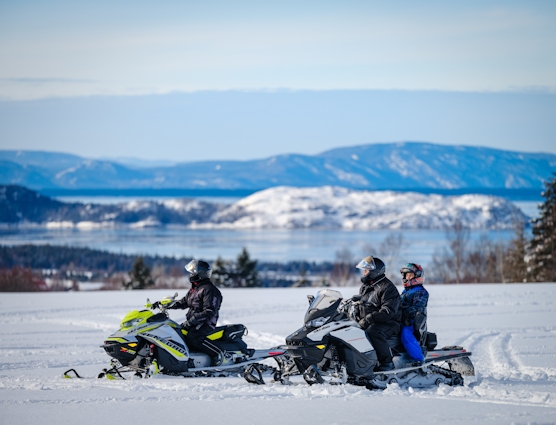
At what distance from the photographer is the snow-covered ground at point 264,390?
6516 mm

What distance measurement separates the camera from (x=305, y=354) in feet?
25.8

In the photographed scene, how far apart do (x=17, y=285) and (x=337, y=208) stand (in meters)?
135

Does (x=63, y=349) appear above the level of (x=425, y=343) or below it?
below

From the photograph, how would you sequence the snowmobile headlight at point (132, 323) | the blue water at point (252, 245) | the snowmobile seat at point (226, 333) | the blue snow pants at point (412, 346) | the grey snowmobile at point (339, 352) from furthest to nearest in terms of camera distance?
1. the blue water at point (252, 245)
2. the snowmobile seat at point (226, 333)
3. the snowmobile headlight at point (132, 323)
4. the blue snow pants at point (412, 346)
5. the grey snowmobile at point (339, 352)

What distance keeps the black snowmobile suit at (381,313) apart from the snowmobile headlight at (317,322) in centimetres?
47

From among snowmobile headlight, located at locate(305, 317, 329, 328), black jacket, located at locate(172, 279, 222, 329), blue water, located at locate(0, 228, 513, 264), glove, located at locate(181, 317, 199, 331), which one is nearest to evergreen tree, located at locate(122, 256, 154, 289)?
black jacket, located at locate(172, 279, 222, 329)

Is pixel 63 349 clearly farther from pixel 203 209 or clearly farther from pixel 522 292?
pixel 203 209

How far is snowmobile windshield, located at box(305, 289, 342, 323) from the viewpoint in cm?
798

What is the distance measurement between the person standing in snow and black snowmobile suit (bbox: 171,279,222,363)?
7.76 ft

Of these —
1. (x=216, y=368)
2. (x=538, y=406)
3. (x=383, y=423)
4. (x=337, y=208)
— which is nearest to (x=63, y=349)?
(x=216, y=368)

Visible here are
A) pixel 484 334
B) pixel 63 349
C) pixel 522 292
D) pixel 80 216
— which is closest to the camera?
pixel 63 349

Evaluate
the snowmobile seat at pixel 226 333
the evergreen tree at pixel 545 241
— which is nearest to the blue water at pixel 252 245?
the evergreen tree at pixel 545 241

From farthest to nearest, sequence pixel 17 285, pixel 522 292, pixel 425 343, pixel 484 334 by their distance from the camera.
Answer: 1. pixel 17 285
2. pixel 522 292
3. pixel 484 334
4. pixel 425 343

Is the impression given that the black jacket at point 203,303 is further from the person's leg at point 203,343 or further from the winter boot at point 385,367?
the winter boot at point 385,367
